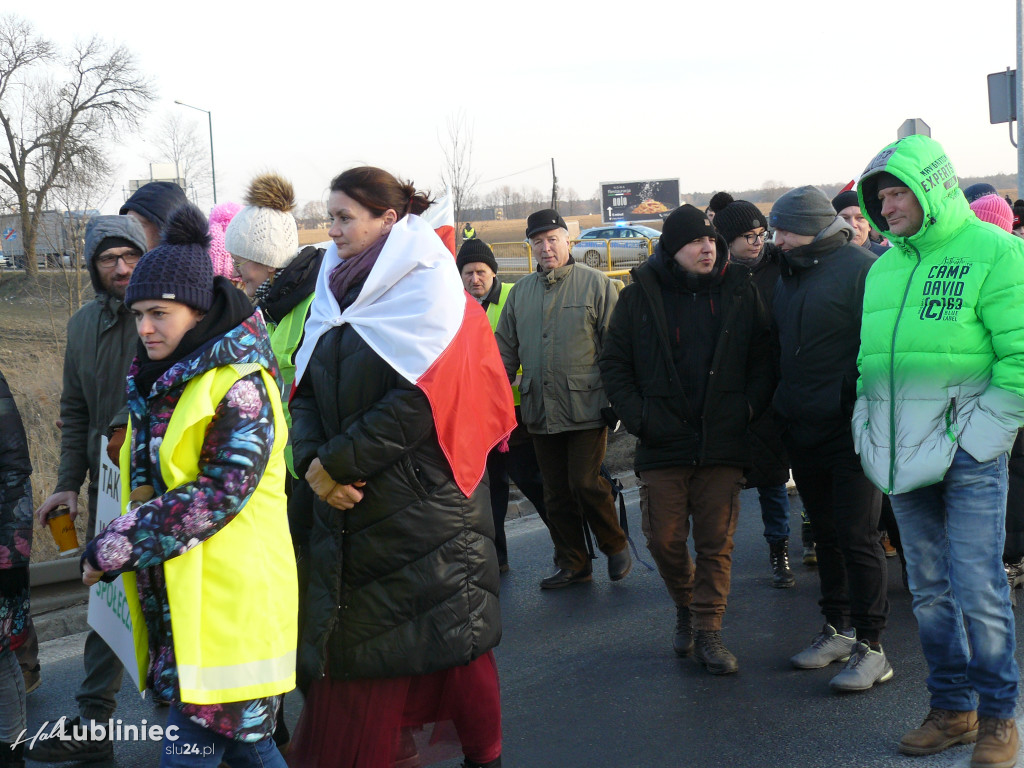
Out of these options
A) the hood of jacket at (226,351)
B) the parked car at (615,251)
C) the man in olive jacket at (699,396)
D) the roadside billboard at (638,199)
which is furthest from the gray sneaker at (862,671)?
the roadside billboard at (638,199)

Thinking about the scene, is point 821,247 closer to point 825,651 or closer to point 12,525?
point 825,651

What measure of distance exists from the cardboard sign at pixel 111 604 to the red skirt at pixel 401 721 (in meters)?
0.61

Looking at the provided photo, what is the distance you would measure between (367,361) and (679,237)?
1897mm

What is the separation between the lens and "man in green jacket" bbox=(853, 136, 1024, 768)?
3.52m

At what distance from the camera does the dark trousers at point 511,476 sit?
21.0 feet

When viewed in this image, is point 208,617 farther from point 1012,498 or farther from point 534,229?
point 534,229

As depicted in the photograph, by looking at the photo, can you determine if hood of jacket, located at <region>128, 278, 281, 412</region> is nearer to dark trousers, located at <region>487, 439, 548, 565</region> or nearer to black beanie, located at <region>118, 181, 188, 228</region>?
black beanie, located at <region>118, 181, 188, 228</region>

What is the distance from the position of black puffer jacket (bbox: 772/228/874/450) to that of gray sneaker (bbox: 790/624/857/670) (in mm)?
917

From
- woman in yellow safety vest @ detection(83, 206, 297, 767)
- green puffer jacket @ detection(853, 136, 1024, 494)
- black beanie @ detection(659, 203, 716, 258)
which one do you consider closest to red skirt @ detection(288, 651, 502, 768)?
woman in yellow safety vest @ detection(83, 206, 297, 767)

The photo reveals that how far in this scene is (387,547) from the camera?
10.6 feet

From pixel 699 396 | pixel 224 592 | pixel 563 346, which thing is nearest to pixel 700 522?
pixel 699 396

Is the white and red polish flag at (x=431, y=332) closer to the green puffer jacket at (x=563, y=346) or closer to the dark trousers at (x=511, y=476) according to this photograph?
the green puffer jacket at (x=563, y=346)

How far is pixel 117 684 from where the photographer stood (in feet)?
13.4

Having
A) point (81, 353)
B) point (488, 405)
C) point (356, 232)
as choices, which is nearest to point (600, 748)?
point (488, 405)
